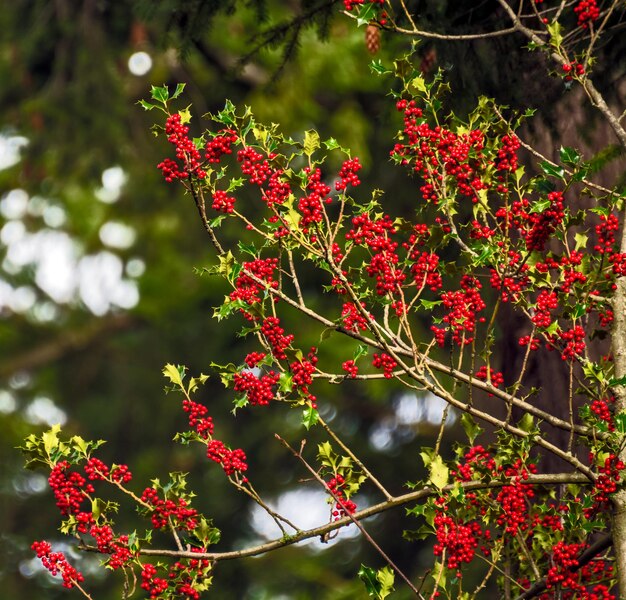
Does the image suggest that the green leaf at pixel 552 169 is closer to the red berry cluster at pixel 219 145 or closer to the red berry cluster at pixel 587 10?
the red berry cluster at pixel 587 10

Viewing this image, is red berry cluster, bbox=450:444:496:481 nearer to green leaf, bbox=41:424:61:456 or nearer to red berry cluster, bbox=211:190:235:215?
red berry cluster, bbox=211:190:235:215

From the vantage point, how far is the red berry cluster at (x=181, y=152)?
2.78m

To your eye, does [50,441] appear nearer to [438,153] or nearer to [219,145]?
[219,145]

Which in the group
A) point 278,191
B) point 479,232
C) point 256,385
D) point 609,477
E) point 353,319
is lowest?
point 609,477

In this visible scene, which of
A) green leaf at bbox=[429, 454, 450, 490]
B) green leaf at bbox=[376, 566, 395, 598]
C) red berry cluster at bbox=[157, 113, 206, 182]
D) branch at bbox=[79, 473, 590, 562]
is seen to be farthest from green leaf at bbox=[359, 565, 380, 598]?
red berry cluster at bbox=[157, 113, 206, 182]

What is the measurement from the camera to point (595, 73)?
387 centimetres

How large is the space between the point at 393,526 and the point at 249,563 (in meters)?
1.19

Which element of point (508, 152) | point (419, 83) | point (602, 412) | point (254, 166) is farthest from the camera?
point (508, 152)

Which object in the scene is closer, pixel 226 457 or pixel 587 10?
pixel 226 457

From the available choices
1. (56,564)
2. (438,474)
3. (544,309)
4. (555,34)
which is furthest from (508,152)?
(56,564)

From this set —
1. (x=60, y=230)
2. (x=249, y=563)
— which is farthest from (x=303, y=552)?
(x=60, y=230)

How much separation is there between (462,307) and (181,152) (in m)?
0.70

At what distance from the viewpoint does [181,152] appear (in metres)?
2.78

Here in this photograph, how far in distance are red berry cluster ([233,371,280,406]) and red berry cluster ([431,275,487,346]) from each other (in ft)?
1.25
